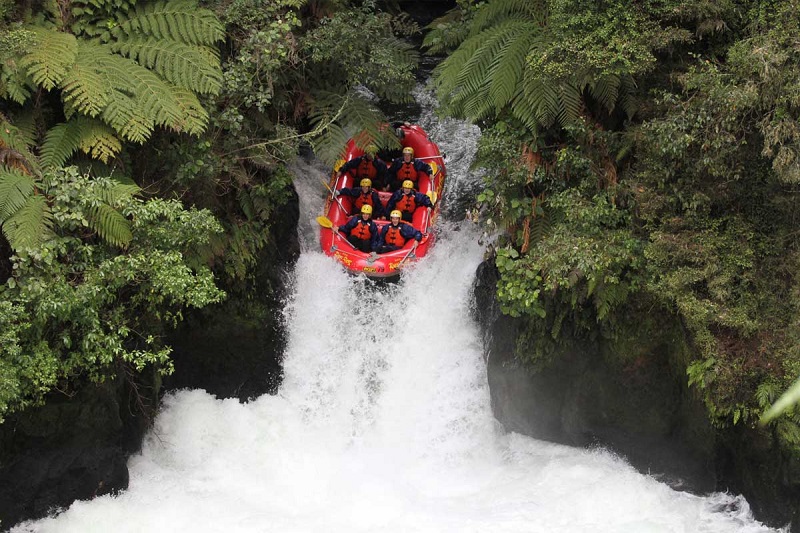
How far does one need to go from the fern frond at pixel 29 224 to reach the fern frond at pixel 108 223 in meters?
0.33

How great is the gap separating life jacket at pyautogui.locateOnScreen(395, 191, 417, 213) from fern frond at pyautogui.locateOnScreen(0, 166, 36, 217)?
4.56 meters

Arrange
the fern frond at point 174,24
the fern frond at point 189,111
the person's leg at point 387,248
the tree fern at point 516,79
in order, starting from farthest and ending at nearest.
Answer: the person's leg at point 387,248, the fern frond at point 174,24, the tree fern at point 516,79, the fern frond at point 189,111

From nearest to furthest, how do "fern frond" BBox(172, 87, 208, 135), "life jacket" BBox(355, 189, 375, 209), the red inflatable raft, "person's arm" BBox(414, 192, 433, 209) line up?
"fern frond" BBox(172, 87, 208, 135) < the red inflatable raft < "person's arm" BBox(414, 192, 433, 209) < "life jacket" BBox(355, 189, 375, 209)

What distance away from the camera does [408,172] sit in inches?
408

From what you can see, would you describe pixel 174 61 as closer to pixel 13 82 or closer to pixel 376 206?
pixel 13 82

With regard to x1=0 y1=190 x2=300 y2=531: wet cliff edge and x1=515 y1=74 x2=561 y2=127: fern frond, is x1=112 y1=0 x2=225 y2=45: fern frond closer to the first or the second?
x1=0 y1=190 x2=300 y2=531: wet cliff edge

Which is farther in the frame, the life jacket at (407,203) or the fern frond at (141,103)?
the life jacket at (407,203)

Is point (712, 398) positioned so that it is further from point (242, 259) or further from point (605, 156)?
point (242, 259)

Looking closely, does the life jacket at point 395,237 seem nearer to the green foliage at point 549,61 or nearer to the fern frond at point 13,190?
the green foliage at point 549,61

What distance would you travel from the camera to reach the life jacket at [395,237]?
9.52m

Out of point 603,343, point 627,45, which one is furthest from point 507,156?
point 603,343

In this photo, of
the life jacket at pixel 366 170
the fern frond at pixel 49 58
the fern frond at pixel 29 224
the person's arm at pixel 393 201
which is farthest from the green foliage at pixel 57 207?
the life jacket at pixel 366 170

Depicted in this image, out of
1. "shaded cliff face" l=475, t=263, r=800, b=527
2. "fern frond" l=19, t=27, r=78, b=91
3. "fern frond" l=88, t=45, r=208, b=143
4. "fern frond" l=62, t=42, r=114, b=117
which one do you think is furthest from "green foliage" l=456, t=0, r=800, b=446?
"fern frond" l=19, t=27, r=78, b=91

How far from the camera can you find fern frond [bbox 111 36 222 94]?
7.46 meters
